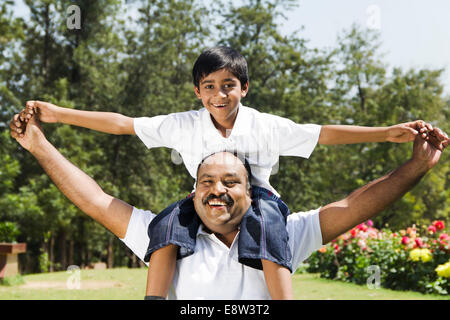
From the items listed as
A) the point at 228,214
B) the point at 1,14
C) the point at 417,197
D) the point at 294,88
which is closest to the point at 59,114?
the point at 228,214

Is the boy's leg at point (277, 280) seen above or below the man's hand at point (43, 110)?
below

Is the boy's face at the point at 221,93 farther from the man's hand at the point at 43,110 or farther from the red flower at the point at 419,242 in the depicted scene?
the red flower at the point at 419,242

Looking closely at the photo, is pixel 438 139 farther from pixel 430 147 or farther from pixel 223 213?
pixel 223 213

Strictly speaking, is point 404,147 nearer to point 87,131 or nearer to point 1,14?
point 87,131

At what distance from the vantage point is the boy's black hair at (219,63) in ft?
7.88

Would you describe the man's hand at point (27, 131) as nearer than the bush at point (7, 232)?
Yes

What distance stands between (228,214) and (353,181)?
21.7m

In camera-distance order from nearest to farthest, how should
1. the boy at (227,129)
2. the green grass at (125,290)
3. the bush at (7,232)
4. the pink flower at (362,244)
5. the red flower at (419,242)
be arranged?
the boy at (227,129) < the green grass at (125,290) < the red flower at (419,242) < the pink flower at (362,244) < the bush at (7,232)

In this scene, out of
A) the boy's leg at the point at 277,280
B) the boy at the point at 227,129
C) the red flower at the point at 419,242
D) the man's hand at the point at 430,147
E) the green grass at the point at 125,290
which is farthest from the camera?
the red flower at the point at 419,242

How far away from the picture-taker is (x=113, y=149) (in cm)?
2203

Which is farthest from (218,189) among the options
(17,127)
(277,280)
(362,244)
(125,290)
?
(125,290)

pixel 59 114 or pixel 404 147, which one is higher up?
pixel 404 147

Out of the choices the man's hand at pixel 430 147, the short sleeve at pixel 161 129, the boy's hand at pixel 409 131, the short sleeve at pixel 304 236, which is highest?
the short sleeve at pixel 161 129

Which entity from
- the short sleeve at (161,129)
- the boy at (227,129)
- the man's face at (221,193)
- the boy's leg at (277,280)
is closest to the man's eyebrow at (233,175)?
the man's face at (221,193)
